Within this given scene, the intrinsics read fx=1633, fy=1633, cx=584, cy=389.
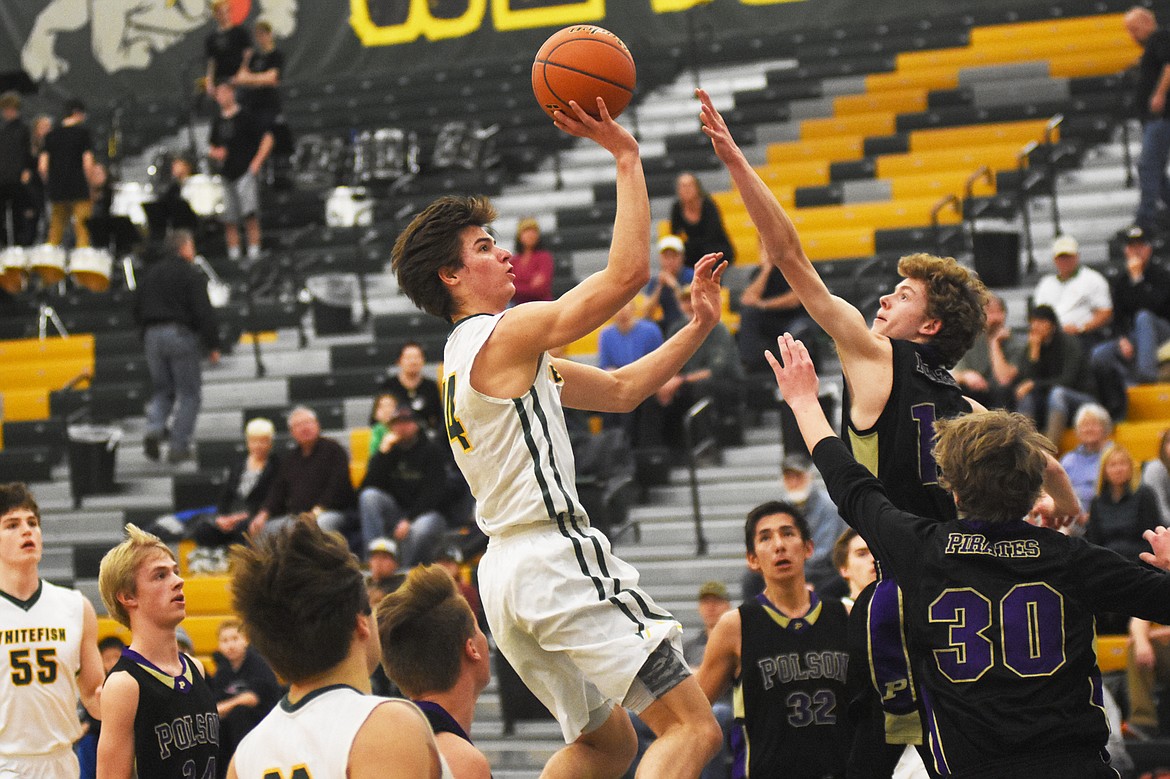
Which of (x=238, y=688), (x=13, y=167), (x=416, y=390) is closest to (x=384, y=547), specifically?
(x=238, y=688)

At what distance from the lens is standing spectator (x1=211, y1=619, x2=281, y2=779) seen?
373 inches

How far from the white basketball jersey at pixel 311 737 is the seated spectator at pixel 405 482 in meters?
7.59

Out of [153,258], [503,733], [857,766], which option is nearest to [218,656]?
[503,733]

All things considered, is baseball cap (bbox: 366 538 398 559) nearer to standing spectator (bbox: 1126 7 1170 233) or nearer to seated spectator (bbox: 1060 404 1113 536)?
seated spectator (bbox: 1060 404 1113 536)

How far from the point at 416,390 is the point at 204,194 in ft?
20.7

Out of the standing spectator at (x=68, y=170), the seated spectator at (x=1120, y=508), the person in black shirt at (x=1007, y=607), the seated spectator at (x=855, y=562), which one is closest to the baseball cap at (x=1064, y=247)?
the seated spectator at (x=1120, y=508)

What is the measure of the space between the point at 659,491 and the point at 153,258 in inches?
277

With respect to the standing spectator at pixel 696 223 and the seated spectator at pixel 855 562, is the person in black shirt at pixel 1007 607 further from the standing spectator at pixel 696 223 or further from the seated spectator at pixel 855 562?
the standing spectator at pixel 696 223

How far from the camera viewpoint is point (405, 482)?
11.5 metres

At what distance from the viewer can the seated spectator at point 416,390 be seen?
1197cm

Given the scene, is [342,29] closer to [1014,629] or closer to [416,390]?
[416,390]

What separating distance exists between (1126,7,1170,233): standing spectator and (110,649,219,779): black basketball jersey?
9.40 m

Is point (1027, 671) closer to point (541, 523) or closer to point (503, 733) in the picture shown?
point (541, 523)

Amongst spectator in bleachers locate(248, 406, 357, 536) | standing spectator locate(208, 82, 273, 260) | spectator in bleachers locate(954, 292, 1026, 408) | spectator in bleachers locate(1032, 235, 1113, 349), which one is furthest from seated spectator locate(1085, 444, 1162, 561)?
standing spectator locate(208, 82, 273, 260)
